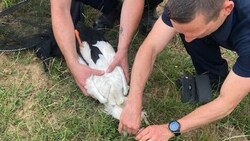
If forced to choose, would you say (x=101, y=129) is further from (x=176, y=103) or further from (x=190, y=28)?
(x=190, y=28)

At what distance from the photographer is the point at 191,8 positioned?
77.2 inches

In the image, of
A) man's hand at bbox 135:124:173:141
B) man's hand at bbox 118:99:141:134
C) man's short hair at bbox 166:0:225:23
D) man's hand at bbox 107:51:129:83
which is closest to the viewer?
man's short hair at bbox 166:0:225:23

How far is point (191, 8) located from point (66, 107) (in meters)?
1.22

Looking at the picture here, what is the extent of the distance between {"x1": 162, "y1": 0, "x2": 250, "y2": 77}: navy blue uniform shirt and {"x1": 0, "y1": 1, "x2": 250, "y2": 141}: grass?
702 mm

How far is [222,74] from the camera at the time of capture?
2.95 meters

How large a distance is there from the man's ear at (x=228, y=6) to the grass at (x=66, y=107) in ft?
2.96

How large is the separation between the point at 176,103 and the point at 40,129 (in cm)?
85

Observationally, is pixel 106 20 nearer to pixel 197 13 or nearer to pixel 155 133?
pixel 155 133

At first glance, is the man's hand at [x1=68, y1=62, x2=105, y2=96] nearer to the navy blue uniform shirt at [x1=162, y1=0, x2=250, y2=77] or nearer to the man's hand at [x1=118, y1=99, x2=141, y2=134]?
the man's hand at [x1=118, y1=99, x2=141, y2=134]

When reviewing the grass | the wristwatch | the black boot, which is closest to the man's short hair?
the wristwatch

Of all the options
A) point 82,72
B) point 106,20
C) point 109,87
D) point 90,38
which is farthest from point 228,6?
point 106,20

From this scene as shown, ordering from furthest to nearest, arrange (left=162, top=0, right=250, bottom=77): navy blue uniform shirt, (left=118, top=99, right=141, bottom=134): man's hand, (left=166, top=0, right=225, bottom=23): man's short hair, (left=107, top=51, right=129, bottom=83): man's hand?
(left=107, top=51, right=129, bottom=83): man's hand → (left=118, top=99, right=141, bottom=134): man's hand → (left=162, top=0, right=250, bottom=77): navy blue uniform shirt → (left=166, top=0, right=225, bottom=23): man's short hair

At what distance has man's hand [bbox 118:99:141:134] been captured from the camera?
2.39 m

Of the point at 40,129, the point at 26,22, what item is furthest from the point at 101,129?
the point at 26,22
